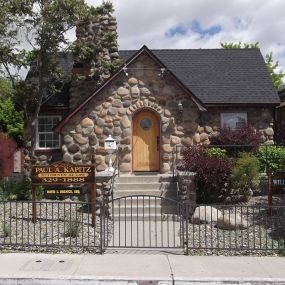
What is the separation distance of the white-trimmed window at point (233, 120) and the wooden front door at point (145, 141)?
Result: 342cm

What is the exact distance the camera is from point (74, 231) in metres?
10.2

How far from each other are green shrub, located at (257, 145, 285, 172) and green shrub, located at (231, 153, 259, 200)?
184 centimetres

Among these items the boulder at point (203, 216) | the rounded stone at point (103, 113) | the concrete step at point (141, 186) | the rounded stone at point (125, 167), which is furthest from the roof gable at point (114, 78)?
the boulder at point (203, 216)

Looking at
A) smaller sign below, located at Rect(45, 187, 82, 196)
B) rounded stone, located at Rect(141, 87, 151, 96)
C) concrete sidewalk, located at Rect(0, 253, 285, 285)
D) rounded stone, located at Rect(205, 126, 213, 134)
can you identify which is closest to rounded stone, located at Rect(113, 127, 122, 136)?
rounded stone, located at Rect(141, 87, 151, 96)

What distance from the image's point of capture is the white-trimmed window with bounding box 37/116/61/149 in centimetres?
1872

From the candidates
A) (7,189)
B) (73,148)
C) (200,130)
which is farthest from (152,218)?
(200,130)

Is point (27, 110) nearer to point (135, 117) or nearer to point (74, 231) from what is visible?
point (135, 117)

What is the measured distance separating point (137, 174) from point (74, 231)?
6.15m

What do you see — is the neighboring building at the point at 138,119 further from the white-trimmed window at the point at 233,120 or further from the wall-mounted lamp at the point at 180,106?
the white-trimmed window at the point at 233,120

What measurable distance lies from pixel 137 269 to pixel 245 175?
21.2ft

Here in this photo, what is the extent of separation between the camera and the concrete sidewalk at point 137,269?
7.69 m

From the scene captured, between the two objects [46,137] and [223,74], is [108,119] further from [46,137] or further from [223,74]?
[223,74]

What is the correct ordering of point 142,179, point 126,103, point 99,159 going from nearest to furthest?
point 142,179 < point 99,159 < point 126,103

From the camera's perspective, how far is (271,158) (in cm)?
1625
